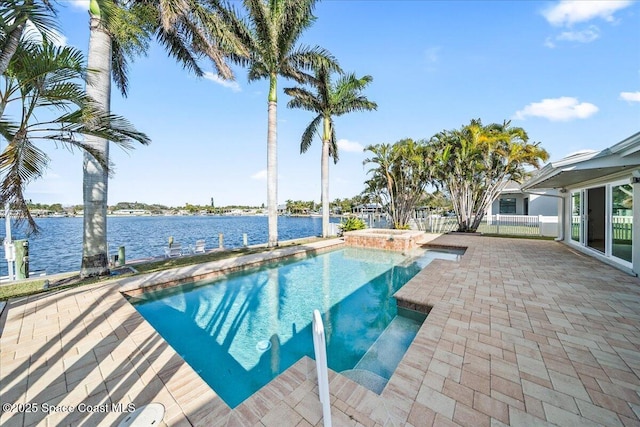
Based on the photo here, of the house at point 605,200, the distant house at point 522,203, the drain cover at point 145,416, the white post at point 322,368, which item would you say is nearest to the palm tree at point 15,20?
the drain cover at point 145,416

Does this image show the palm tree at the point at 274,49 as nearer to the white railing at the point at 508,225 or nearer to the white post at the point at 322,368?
the white post at the point at 322,368

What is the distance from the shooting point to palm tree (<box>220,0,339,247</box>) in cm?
970

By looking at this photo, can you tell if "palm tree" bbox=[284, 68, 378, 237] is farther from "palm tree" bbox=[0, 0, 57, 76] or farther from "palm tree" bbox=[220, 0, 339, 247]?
"palm tree" bbox=[0, 0, 57, 76]

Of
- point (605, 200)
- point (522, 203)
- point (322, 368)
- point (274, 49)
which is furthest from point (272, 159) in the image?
point (522, 203)

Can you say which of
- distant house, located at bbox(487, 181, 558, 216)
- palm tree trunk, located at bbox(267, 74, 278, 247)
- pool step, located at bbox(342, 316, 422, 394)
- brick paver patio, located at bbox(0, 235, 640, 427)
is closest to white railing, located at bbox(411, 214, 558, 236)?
distant house, located at bbox(487, 181, 558, 216)

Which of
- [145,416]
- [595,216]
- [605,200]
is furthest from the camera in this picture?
[595,216]

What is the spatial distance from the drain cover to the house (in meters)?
7.37

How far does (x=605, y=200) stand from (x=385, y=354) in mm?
8997

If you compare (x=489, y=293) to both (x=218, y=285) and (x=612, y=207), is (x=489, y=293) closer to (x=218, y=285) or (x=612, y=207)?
(x=612, y=207)

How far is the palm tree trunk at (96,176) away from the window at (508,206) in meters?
27.1

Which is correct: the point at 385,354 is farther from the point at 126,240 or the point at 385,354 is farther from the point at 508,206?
the point at 126,240

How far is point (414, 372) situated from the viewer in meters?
2.51

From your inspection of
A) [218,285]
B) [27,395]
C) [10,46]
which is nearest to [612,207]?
[218,285]

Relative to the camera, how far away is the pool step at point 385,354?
2998 mm
